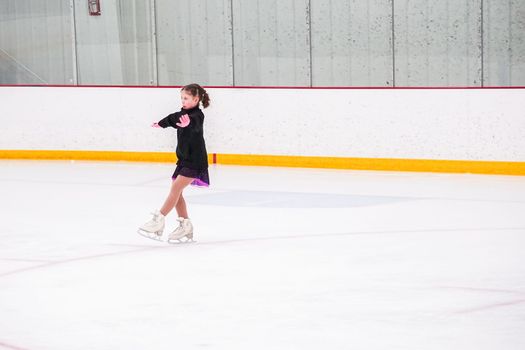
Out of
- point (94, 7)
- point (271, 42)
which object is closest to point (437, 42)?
point (271, 42)

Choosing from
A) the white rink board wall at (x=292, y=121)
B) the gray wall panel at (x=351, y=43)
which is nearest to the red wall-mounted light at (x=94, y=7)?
the white rink board wall at (x=292, y=121)

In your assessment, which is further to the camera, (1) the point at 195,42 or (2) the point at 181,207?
(1) the point at 195,42

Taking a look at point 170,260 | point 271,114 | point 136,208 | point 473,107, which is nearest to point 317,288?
point 170,260

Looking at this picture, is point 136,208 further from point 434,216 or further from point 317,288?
point 317,288

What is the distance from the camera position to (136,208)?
9836 millimetres

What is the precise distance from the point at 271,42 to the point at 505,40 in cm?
298

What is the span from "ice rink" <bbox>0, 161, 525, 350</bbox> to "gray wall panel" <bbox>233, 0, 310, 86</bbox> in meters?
4.01

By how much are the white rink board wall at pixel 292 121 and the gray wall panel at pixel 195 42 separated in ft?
6.06

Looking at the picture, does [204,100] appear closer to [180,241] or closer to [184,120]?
[184,120]

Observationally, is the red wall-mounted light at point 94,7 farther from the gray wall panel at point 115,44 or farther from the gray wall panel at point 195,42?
the gray wall panel at point 195,42

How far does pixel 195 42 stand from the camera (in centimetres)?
1588

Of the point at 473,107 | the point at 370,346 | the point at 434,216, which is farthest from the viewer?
the point at 473,107

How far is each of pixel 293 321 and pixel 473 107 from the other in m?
6.86

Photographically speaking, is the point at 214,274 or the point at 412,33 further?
the point at 412,33
